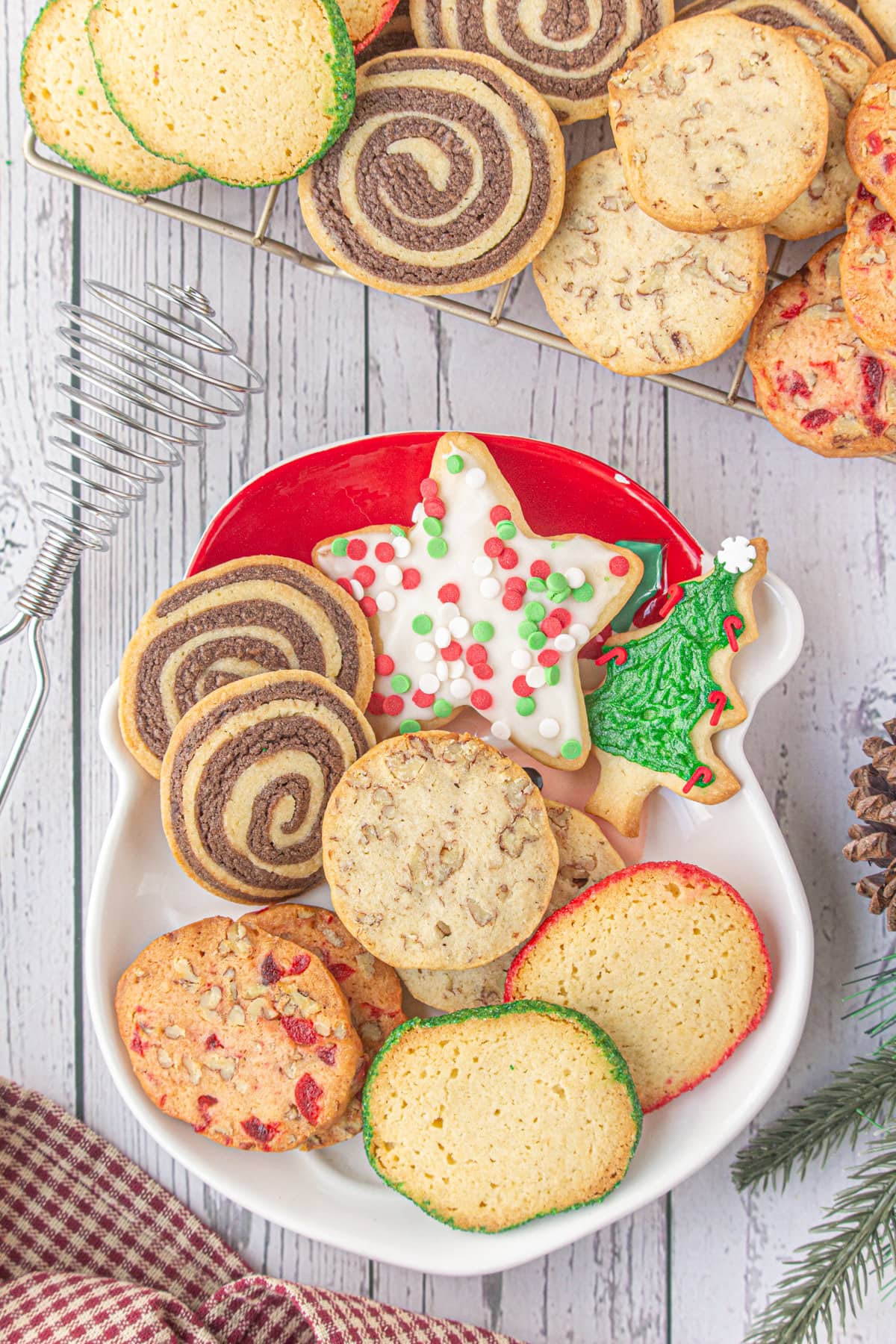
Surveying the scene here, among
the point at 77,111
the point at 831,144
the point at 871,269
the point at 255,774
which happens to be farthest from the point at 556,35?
the point at 255,774

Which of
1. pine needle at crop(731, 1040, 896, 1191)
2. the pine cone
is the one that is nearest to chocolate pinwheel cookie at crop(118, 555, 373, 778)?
the pine cone

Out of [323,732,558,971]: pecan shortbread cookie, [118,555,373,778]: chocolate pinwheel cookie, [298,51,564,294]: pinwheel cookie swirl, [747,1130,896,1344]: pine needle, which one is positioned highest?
[298,51,564,294]: pinwheel cookie swirl

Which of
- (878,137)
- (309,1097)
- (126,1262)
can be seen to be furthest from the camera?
(126,1262)

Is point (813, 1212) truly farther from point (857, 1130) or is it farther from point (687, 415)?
point (687, 415)

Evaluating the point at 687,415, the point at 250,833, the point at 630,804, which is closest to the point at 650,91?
the point at 687,415

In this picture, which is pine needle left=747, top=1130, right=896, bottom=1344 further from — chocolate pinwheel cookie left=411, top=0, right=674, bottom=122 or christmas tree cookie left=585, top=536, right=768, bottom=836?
chocolate pinwheel cookie left=411, top=0, right=674, bottom=122

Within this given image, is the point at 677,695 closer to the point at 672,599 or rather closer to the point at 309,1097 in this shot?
the point at 672,599

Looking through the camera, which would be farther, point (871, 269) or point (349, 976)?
point (349, 976)
